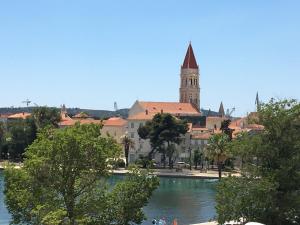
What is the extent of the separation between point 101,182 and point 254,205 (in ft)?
30.7

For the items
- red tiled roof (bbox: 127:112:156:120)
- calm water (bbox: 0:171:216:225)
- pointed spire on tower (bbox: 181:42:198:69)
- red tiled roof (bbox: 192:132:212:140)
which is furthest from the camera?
pointed spire on tower (bbox: 181:42:198:69)

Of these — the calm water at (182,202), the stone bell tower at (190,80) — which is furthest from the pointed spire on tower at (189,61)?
the calm water at (182,202)

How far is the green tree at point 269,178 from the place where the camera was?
1238 inches

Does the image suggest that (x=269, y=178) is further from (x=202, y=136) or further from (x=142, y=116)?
(x=142, y=116)

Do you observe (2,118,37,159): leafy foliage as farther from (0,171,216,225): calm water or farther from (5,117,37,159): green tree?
(0,171,216,225): calm water

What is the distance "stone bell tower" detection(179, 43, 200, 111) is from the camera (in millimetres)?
176250

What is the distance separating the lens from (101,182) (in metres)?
26.8

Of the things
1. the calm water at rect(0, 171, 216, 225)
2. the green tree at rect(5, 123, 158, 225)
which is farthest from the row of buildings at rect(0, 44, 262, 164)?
the green tree at rect(5, 123, 158, 225)

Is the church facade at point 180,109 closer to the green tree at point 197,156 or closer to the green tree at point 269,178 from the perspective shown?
the green tree at point 197,156

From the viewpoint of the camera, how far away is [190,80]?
177 m

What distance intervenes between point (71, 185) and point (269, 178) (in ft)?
37.0

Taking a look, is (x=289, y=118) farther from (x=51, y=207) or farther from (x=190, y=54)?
(x=190, y=54)

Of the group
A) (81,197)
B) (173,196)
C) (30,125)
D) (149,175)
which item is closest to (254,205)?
(149,175)

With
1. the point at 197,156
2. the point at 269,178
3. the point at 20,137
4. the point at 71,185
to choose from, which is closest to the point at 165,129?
the point at 197,156
